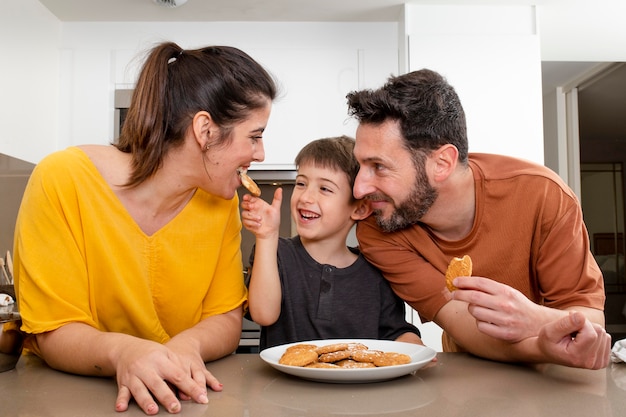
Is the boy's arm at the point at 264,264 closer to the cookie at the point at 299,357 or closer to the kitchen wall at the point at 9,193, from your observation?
the cookie at the point at 299,357

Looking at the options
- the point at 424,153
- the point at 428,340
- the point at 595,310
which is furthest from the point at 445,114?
the point at 428,340

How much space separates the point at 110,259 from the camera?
1.23 m

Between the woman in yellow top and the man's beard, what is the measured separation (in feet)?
1.24

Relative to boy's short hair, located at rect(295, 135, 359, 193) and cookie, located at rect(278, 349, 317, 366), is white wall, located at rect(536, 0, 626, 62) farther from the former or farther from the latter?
cookie, located at rect(278, 349, 317, 366)

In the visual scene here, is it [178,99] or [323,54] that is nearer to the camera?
[178,99]

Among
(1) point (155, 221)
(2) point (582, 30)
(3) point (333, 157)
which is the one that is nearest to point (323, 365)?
(1) point (155, 221)

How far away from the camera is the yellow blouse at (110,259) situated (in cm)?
114

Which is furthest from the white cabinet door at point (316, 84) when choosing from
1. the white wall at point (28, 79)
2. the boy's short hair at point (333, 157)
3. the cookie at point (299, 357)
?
the cookie at point (299, 357)

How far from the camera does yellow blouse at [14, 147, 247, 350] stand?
1142 mm

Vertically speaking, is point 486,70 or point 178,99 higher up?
point 486,70

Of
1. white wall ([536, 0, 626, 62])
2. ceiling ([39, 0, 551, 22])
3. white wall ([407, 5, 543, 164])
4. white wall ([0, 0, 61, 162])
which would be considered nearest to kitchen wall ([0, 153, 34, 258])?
white wall ([0, 0, 61, 162])

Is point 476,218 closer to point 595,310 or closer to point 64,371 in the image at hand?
point 595,310

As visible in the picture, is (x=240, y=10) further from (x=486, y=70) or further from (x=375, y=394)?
(x=375, y=394)

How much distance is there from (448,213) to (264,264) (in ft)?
1.59
